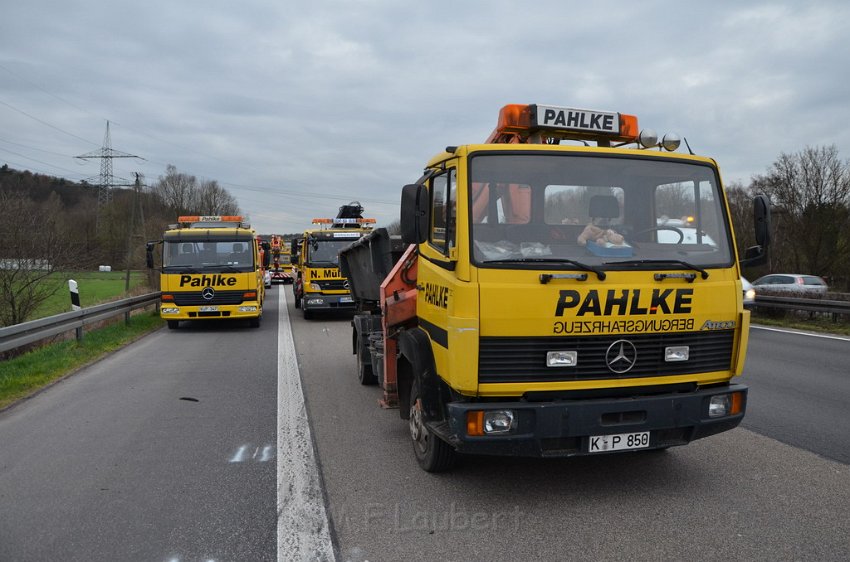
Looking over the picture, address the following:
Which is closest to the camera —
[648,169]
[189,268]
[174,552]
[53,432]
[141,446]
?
[174,552]

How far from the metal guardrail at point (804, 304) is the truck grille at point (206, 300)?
1323cm

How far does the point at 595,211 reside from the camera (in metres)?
4.48

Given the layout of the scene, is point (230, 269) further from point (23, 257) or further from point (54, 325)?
point (54, 325)

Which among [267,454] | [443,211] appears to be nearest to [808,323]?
[443,211]

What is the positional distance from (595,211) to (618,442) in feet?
5.19

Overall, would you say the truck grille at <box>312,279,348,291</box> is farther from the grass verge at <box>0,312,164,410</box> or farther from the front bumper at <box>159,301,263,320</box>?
the grass verge at <box>0,312,164,410</box>

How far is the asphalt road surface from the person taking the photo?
3.54 m

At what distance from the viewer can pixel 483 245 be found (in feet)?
13.6

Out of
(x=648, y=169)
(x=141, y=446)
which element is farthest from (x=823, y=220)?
(x=141, y=446)

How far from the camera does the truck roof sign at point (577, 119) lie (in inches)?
206

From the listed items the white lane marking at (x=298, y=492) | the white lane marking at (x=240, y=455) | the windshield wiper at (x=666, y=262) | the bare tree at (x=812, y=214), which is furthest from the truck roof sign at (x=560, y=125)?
the bare tree at (x=812, y=214)

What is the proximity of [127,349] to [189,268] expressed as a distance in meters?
3.04

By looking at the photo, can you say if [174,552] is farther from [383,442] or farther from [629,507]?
[629,507]

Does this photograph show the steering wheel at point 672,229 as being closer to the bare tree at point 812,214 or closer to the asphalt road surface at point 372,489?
the asphalt road surface at point 372,489
